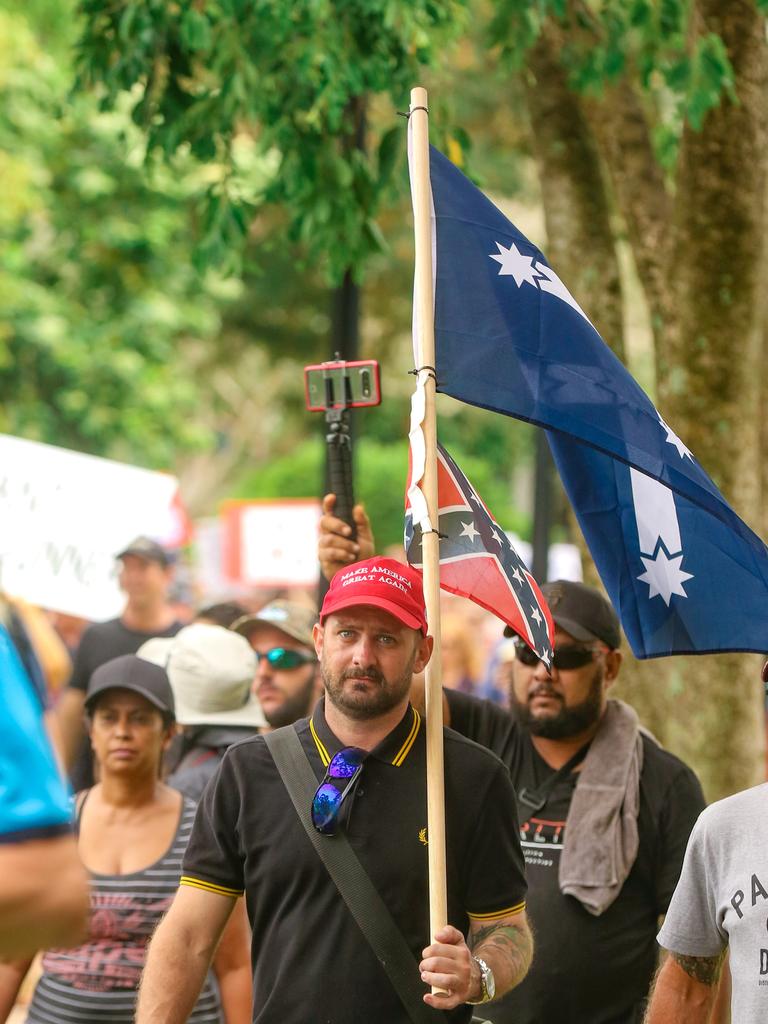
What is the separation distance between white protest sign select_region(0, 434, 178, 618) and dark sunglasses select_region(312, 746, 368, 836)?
515 centimetres

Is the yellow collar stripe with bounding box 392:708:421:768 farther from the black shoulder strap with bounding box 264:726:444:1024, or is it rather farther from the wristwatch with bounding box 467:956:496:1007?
the wristwatch with bounding box 467:956:496:1007

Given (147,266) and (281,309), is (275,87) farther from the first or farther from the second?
(281,309)

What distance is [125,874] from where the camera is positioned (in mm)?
5195

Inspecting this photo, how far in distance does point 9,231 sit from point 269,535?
6887mm

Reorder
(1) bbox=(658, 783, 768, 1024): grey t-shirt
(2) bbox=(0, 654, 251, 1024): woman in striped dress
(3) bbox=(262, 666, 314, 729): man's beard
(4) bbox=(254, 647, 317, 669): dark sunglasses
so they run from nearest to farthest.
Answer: (1) bbox=(658, 783, 768, 1024): grey t-shirt
(2) bbox=(0, 654, 251, 1024): woman in striped dress
(3) bbox=(262, 666, 314, 729): man's beard
(4) bbox=(254, 647, 317, 669): dark sunglasses

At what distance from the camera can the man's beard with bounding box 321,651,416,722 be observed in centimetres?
420

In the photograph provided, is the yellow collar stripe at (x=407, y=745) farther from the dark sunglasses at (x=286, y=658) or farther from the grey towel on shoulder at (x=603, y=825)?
the dark sunglasses at (x=286, y=658)

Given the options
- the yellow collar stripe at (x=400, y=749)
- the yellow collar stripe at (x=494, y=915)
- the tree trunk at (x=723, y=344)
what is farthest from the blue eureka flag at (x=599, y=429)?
A: the tree trunk at (x=723, y=344)

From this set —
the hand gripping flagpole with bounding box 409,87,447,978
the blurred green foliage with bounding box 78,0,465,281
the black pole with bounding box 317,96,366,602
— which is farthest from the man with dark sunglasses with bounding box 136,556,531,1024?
the black pole with bounding box 317,96,366,602

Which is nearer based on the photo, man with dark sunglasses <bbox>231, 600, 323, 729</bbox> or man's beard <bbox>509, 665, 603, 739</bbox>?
man's beard <bbox>509, 665, 603, 739</bbox>

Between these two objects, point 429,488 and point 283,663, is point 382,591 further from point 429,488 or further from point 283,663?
point 283,663

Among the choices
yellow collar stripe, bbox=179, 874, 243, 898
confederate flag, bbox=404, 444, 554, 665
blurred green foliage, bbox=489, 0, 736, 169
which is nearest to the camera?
yellow collar stripe, bbox=179, 874, 243, 898

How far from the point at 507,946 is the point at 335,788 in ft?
1.89

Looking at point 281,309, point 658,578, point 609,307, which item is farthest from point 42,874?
point 281,309
